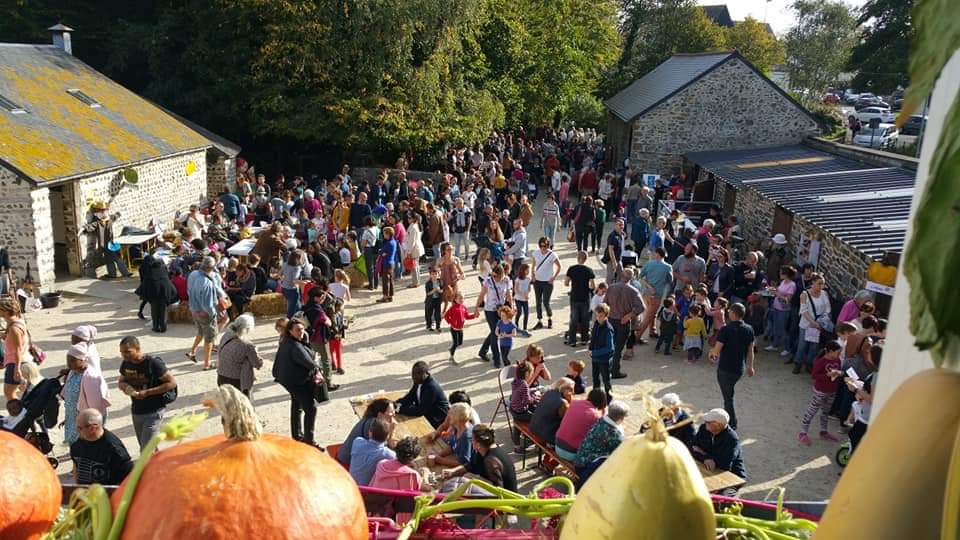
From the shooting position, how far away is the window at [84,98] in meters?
18.4

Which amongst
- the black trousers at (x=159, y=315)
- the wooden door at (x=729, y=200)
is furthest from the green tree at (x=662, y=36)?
the black trousers at (x=159, y=315)

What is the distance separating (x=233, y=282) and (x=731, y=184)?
1253cm

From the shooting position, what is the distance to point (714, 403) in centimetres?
991

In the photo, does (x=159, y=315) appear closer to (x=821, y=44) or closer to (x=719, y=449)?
(x=719, y=449)

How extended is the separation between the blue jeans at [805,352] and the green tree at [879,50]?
1245 inches

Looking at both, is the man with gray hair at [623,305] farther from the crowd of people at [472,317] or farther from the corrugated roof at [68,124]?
the corrugated roof at [68,124]

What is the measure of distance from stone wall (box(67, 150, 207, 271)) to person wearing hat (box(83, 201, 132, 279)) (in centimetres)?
12

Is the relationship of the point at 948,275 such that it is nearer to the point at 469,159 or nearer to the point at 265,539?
the point at 265,539

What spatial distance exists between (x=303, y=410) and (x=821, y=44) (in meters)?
45.9

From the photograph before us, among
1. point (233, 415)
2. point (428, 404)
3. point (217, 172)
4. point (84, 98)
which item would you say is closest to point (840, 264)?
point (428, 404)

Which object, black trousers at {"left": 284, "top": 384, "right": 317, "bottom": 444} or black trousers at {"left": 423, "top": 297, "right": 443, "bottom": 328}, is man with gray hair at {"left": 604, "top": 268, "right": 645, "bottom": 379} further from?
black trousers at {"left": 284, "top": 384, "right": 317, "bottom": 444}

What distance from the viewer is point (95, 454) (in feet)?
18.6

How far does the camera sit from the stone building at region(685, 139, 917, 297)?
12266 millimetres

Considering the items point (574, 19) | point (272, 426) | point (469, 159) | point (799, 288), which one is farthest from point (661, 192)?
point (574, 19)
